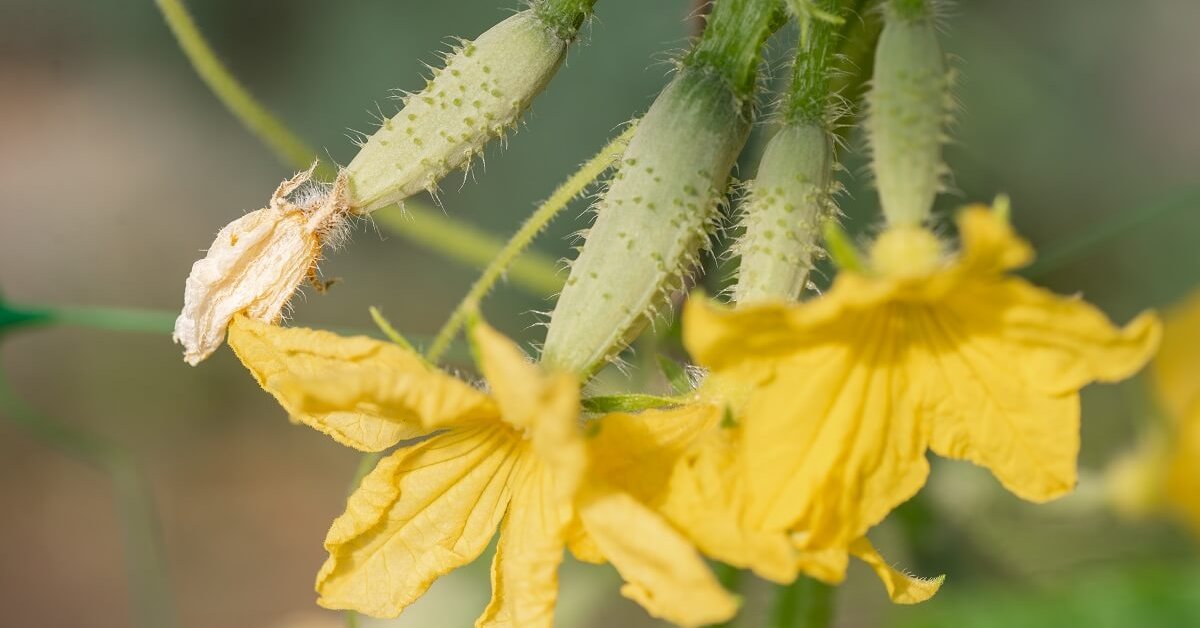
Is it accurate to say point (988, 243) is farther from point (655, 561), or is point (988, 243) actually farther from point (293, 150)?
point (293, 150)

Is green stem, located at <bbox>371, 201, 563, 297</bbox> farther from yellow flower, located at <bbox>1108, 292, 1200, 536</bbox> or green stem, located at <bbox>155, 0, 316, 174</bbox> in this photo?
yellow flower, located at <bbox>1108, 292, 1200, 536</bbox>

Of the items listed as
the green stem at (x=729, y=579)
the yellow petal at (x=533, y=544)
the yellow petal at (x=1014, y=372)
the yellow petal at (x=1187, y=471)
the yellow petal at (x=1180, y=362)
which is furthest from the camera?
the yellow petal at (x=1180, y=362)

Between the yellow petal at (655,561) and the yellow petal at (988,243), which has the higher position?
the yellow petal at (988,243)

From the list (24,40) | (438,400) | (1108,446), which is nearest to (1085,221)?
A: (1108,446)

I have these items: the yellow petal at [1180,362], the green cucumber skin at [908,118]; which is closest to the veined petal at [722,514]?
the green cucumber skin at [908,118]

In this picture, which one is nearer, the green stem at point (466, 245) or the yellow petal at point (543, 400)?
the yellow petal at point (543, 400)

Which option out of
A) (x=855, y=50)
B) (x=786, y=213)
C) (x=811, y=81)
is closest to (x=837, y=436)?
(x=786, y=213)

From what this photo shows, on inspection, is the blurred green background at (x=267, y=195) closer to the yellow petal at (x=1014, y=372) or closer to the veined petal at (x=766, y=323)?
the yellow petal at (x=1014, y=372)
